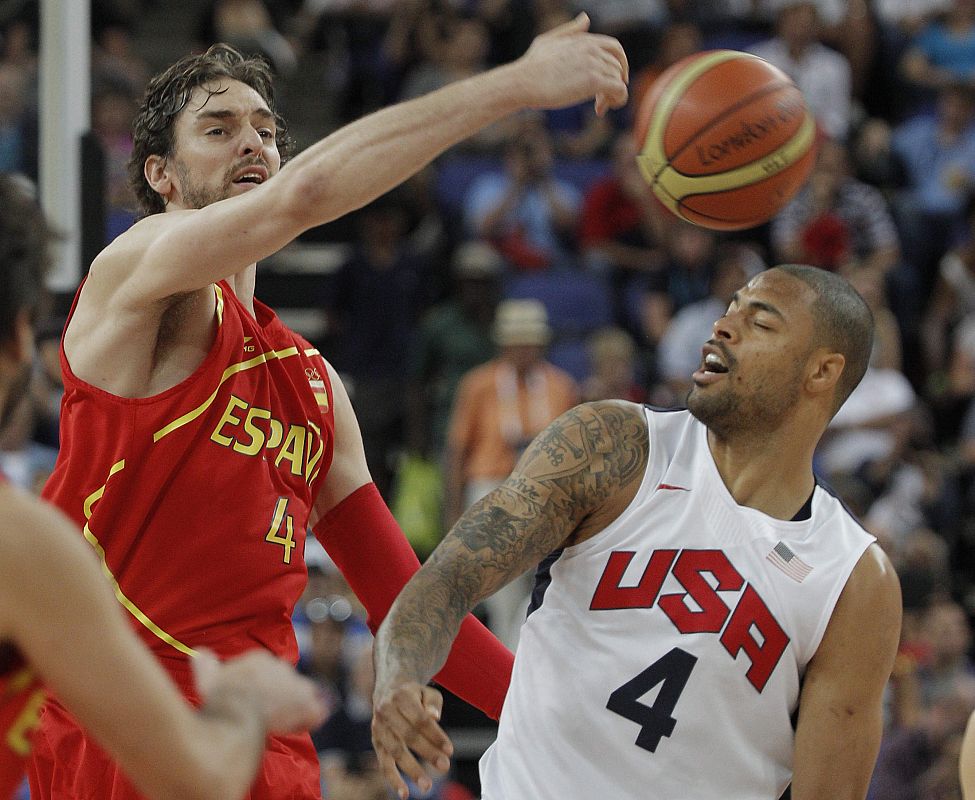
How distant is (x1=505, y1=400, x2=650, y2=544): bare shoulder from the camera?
12.9ft

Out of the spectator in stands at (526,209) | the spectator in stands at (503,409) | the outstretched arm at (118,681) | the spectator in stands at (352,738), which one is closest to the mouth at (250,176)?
the outstretched arm at (118,681)

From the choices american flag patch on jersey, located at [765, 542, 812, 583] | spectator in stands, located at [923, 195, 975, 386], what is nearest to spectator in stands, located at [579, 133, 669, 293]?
spectator in stands, located at [923, 195, 975, 386]

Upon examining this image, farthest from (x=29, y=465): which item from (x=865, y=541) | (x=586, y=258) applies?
(x=865, y=541)

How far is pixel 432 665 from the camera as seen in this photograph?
3621 mm

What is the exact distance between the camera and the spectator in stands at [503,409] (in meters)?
9.99

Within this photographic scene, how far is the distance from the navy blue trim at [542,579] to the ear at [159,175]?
1.46 meters

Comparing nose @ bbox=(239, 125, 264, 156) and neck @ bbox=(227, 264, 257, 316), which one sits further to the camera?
neck @ bbox=(227, 264, 257, 316)

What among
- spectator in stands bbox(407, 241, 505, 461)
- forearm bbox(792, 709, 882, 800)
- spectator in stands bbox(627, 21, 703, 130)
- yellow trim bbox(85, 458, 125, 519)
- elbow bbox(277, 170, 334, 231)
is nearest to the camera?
elbow bbox(277, 170, 334, 231)

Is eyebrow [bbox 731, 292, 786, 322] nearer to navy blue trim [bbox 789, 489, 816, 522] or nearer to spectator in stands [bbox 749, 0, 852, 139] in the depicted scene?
navy blue trim [bbox 789, 489, 816, 522]

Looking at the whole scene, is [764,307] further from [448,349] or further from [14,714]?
[448,349]

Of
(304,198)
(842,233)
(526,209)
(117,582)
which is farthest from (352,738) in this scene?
(304,198)

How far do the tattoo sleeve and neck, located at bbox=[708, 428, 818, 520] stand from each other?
0.26 meters

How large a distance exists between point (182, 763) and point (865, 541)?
2279mm

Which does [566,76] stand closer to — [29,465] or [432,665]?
[432,665]
